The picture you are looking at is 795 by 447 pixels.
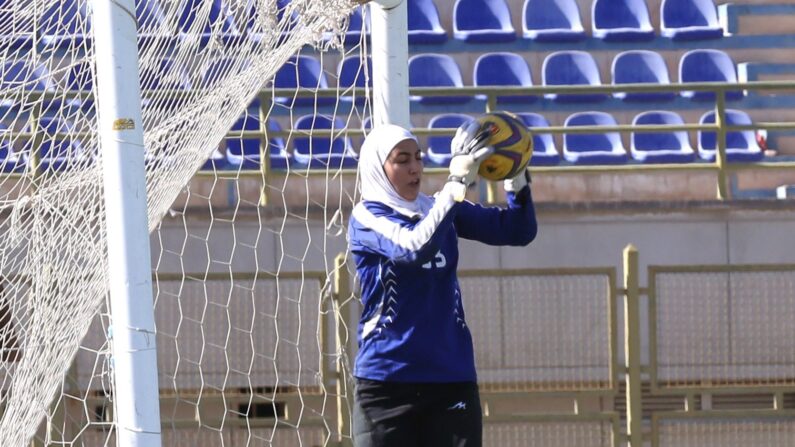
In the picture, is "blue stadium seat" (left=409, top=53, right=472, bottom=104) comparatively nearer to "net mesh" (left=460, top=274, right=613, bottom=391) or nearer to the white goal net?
"net mesh" (left=460, top=274, right=613, bottom=391)

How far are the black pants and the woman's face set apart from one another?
51cm

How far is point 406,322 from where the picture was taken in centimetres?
320

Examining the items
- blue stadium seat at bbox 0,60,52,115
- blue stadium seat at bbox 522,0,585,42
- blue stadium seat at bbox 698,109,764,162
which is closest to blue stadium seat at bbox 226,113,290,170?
blue stadium seat at bbox 522,0,585,42

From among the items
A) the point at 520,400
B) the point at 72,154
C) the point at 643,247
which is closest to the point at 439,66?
the point at 643,247

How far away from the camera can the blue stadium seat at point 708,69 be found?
996 cm

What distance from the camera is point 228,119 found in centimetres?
396

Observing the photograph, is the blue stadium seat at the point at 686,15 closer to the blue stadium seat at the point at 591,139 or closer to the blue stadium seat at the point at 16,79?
the blue stadium seat at the point at 591,139

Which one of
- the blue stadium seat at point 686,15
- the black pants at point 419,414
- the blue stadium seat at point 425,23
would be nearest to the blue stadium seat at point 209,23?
the black pants at point 419,414

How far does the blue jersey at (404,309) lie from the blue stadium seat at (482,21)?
7069 millimetres

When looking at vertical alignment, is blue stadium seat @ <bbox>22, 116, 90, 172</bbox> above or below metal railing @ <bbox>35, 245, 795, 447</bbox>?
above

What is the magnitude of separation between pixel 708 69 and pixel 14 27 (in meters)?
7.02

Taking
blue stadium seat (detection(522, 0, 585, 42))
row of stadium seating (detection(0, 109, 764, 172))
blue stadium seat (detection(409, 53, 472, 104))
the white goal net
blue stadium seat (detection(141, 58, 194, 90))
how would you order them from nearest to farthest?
the white goal net, blue stadium seat (detection(141, 58, 194, 90)), row of stadium seating (detection(0, 109, 764, 172)), blue stadium seat (detection(409, 53, 472, 104)), blue stadium seat (detection(522, 0, 585, 42))

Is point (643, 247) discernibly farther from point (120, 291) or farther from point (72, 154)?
point (120, 291)

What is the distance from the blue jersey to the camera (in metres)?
3.18
